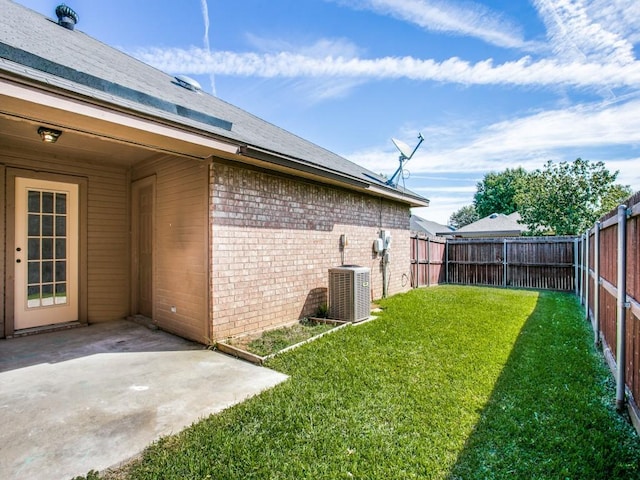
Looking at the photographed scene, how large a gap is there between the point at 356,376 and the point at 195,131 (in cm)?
342

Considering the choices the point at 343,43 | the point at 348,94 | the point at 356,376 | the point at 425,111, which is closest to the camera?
the point at 356,376

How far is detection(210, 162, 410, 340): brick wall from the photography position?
15.4 feet

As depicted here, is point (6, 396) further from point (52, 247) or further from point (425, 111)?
point (425, 111)

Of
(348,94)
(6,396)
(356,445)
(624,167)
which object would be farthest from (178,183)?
(624,167)

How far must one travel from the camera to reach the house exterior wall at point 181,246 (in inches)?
184

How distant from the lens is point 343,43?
7480 millimetres

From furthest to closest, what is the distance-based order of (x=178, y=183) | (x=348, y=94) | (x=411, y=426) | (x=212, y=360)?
(x=348, y=94), (x=178, y=183), (x=212, y=360), (x=411, y=426)

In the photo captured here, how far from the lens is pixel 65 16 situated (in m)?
5.84

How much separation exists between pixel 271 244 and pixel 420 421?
11.8ft

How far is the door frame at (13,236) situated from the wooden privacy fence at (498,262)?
896cm

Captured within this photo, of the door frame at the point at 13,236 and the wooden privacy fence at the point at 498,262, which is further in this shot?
the wooden privacy fence at the point at 498,262

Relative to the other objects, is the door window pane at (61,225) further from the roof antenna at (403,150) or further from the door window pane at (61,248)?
the roof antenna at (403,150)

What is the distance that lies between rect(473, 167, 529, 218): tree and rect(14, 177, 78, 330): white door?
42.9 m

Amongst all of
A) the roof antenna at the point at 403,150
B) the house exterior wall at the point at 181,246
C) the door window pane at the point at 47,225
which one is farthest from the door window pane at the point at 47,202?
the roof antenna at the point at 403,150
